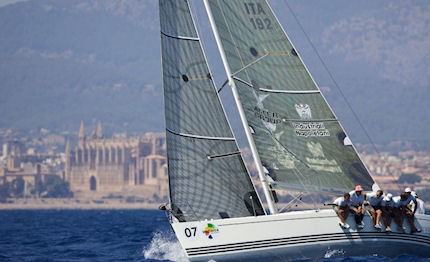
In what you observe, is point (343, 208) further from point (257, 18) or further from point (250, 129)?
point (257, 18)

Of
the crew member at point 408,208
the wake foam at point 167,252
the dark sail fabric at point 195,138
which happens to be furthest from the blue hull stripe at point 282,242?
the wake foam at point 167,252

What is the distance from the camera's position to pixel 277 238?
15547 millimetres

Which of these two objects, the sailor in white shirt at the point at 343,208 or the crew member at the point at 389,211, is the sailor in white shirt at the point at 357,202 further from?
the crew member at the point at 389,211

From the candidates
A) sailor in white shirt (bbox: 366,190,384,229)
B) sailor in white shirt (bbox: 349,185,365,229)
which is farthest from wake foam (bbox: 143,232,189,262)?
sailor in white shirt (bbox: 366,190,384,229)

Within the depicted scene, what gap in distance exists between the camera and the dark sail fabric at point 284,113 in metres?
16.3

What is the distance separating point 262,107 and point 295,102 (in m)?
0.57

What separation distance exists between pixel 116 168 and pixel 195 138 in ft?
528

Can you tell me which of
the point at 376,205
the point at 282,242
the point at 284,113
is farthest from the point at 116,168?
the point at 282,242

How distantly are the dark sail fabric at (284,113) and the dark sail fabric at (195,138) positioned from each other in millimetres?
616

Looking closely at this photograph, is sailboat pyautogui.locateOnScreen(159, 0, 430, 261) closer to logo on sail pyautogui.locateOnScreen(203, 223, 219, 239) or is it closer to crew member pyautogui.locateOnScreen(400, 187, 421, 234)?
crew member pyautogui.locateOnScreen(400, 187, 421, 234)

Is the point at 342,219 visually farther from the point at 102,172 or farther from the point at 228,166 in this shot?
the point at 102,172

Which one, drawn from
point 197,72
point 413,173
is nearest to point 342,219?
point 197,72

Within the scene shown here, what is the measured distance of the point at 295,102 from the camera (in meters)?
16.5

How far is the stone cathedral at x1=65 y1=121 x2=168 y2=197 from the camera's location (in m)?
169
